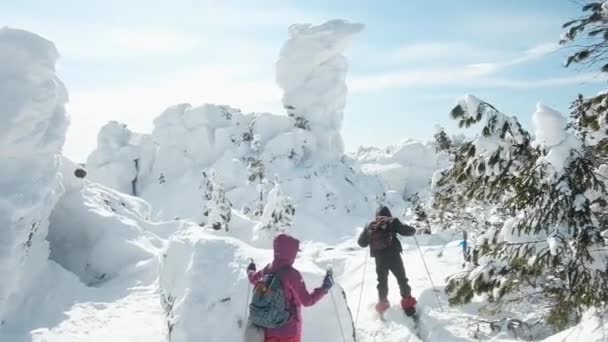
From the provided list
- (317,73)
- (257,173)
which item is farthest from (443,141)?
(317,73)

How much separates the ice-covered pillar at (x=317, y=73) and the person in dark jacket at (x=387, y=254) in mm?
42918

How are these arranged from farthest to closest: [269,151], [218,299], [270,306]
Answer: [269,151]
[218,299]
[270,306]

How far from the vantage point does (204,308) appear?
7.28 m

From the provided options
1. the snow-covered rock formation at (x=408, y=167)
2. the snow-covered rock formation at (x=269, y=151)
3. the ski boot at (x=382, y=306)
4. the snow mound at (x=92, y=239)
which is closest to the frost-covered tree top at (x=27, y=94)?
the snow mound at (x=92, y=239)

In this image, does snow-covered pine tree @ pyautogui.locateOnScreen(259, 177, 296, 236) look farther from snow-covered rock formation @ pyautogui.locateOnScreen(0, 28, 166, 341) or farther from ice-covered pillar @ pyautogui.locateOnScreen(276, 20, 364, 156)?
ice-covered pillar @ pyautogui.locateOnScreen(276, 20, 364, 156)

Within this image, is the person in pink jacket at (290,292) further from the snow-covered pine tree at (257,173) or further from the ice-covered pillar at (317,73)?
the ice-covered pillar at (317,73)

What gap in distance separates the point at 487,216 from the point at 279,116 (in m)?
39.5

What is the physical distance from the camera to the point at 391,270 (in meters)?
7.76

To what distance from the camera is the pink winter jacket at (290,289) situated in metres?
4.82

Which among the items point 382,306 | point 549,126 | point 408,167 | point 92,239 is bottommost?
point 408,167

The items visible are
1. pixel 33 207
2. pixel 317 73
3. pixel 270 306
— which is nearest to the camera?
pixel 270 306

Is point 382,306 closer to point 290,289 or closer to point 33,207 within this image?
point 290,289

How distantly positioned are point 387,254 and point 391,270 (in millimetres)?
280

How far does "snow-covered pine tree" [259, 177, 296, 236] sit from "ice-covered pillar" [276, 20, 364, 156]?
2723 cm
